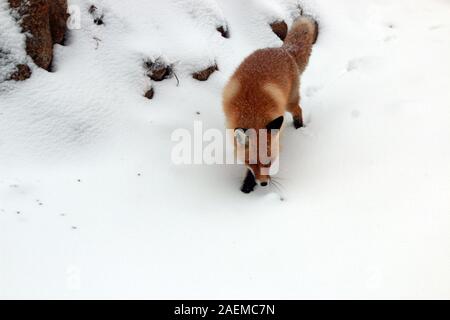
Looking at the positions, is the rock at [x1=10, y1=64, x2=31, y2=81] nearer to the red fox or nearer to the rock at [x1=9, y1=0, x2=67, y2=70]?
the rock at [x1=9, y1=0, x2=67, y2=70]

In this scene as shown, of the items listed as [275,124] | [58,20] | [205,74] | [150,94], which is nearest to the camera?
[275,124]

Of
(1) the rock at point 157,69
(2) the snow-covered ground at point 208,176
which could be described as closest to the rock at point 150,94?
(2) the snow-covered ground at point 208,176

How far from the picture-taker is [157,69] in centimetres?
505

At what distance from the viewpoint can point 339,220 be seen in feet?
11.3

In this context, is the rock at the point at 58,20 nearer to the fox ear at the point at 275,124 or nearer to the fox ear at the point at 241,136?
the fox ear at the point at 241,136

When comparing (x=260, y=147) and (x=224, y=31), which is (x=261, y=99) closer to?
(x=260, y=147)

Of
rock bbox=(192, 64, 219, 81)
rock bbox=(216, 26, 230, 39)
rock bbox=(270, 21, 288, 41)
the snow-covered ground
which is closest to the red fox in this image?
the snow-covered ground

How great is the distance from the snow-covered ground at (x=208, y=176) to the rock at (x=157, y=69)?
115 millimetres

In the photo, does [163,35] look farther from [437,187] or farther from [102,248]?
[437,187]

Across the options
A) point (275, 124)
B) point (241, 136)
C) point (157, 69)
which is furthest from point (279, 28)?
point (241, 136)

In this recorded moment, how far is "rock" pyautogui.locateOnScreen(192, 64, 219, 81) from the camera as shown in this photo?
5336 millimetres

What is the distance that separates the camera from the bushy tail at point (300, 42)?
4934 mm

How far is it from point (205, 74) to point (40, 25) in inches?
80.7

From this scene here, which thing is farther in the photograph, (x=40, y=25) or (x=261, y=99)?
(x=40, y=25)
